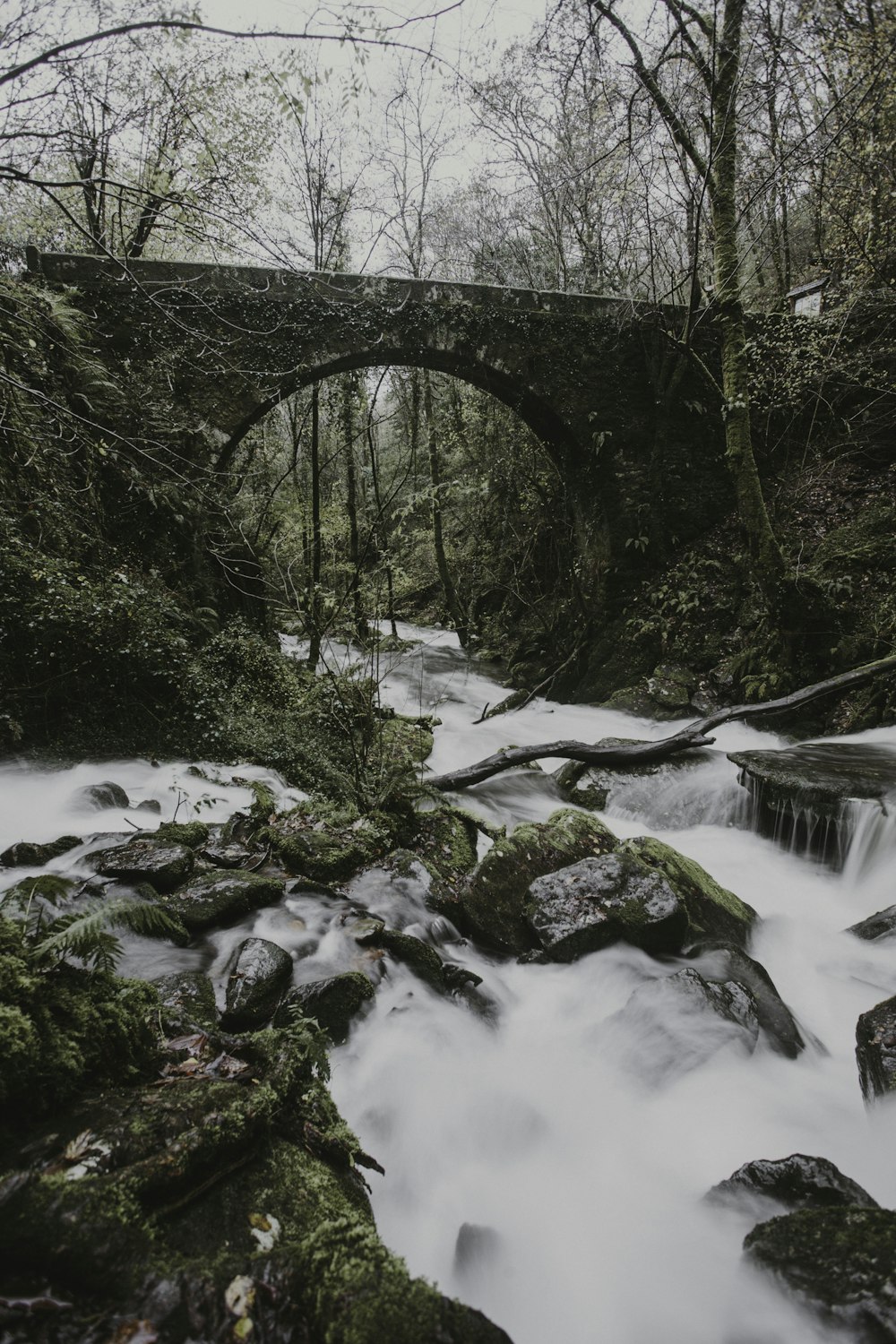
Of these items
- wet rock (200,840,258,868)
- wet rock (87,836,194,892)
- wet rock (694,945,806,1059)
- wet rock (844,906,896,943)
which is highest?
wet rock (87,836,194,892)

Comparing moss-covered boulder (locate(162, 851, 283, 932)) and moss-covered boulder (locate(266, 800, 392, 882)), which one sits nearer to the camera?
moss-covered boulder (locate(162, 851, 283, 932))

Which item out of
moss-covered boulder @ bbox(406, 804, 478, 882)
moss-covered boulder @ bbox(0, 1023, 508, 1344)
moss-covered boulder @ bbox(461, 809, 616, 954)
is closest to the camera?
moss-covered boulder @ bbox(0, 1023, 508, 1344)

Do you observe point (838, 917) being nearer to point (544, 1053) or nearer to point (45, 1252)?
point (544, 1053)

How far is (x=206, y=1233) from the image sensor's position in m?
1.19

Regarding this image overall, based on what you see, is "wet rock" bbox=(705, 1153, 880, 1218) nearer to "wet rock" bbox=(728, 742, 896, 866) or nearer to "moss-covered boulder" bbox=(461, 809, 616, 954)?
"moss-covered boulder" bbox=(461, 809, 616, 954)

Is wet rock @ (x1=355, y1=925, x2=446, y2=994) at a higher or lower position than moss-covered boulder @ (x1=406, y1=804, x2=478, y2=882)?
higher

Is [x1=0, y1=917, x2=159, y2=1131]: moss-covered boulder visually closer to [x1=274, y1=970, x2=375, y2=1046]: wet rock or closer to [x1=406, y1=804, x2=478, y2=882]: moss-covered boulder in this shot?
[x1=274, y1=970, x2=375, y2=1046]: wet rock

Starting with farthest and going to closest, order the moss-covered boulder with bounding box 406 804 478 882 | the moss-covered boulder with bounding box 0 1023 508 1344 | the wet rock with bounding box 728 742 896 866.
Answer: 1. the wet rock with bounding box 728 742 896 866
2. the moss-covered boulder with bounding box 406 804 478 882
3. the moss-covered boulder with bounding box 0 1023 508 1344

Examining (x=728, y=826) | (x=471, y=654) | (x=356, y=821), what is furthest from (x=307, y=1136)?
(x=471, y=654)

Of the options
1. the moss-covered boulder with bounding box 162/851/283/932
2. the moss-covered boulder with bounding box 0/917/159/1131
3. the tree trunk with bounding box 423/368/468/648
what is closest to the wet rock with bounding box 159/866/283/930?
the moss-covered boulder with bounding box 162/851/283/932

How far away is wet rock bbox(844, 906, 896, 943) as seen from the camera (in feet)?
13.2

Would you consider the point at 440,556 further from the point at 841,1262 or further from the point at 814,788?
the point at 841,1262

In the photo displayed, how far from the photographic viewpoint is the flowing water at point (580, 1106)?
6.16 ft

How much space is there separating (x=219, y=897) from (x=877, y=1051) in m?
3.15
